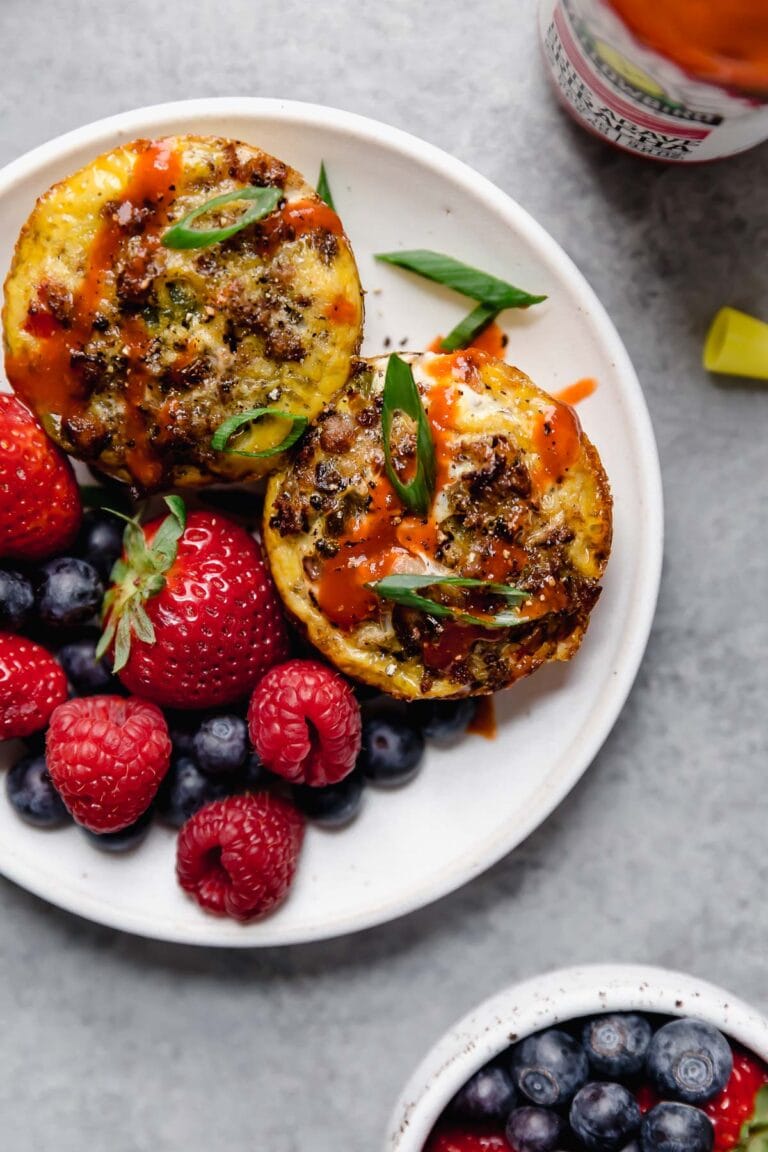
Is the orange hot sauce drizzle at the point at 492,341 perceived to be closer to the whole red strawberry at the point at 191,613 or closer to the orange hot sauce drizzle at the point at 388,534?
the orange hot sauce drizzle at the point at 388,534

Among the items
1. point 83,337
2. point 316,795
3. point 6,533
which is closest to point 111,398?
point 83,337

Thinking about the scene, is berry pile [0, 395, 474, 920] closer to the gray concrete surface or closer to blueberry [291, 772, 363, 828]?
blueberry [291, 772, 363, 828]

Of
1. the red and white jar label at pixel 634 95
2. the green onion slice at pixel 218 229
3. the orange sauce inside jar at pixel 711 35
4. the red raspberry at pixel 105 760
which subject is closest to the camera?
the orange sauce inside jar at pixel 711 35

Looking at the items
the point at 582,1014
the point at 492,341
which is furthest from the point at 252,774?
the point at 492,341

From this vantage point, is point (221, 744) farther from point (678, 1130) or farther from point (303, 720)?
point (678, 1130)

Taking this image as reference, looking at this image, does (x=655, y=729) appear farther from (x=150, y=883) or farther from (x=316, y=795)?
(x=150, y=883)

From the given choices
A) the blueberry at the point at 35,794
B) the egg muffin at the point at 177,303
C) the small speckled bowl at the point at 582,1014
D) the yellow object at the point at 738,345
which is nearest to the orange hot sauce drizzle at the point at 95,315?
the egg muffin at the point at 177,303
